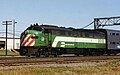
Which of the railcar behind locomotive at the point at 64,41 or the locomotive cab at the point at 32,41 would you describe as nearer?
the locomotive cab at the point at 32,41

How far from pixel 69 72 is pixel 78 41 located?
19.7 m

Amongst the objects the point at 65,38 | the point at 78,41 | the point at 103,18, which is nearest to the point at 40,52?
the point at 65,38

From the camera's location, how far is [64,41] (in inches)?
1309

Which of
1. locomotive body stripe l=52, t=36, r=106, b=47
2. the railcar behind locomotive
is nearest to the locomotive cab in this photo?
the railcar behind locomotive

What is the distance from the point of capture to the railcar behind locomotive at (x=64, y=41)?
30.5 metres

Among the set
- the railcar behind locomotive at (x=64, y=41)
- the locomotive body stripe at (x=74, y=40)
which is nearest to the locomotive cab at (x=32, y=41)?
the railcar behind locomotive at (x=64, y=41)

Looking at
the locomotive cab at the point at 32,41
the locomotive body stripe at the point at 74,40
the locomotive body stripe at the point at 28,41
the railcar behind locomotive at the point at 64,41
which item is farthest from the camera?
the locomotive body stripe at the point at 74,40

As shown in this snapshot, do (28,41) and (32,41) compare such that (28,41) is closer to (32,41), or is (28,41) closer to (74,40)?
(32,41)

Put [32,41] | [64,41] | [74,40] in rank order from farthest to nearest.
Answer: [74,40] → [64,41] → [32,41]

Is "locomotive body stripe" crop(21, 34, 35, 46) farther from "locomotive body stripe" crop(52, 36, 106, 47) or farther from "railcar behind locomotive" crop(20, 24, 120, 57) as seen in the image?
"locomotive body stripe" crop(52, 36, 106, 47)

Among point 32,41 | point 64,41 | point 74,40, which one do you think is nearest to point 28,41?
point 32,41

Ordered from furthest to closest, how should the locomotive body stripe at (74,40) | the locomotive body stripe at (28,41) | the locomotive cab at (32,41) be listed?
the locomotive body stripe at (74,40) → the locomotive body stripe at (28,41) → the locomotive cab at (32,41)

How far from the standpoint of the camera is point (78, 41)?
3534 centimetres

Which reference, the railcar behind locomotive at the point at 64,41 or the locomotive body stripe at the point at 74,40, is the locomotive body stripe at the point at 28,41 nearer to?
the railcar behind locomotive at the point at 64,41
